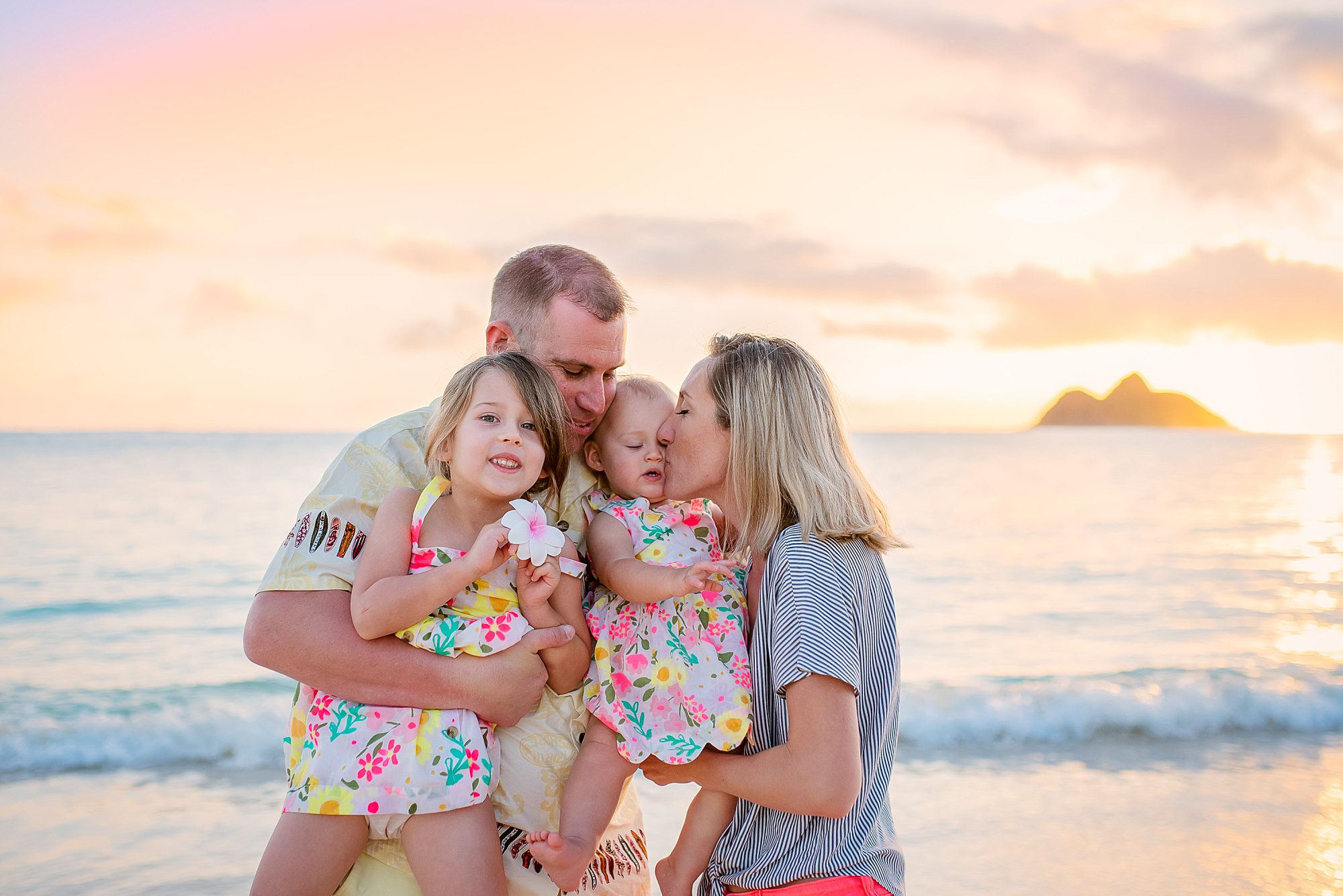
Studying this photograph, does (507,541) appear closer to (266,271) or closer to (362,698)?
(362,698)

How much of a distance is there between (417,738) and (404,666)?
0.18 m

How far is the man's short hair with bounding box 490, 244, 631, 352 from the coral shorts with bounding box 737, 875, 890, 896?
5.64 feet

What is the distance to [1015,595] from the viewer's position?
1474cm

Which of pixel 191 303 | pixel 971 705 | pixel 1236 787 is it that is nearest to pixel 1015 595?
pixel 971 705

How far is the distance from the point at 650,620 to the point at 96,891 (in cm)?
451

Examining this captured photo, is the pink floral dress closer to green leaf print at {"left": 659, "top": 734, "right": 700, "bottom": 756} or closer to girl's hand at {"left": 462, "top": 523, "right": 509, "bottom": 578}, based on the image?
green leaf print at {"left": 659, "top": 734, "right": 700, "bottom": 756}

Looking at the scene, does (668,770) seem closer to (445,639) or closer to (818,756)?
(818,756)

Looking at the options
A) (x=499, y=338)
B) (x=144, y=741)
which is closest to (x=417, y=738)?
(x=499, y=338)

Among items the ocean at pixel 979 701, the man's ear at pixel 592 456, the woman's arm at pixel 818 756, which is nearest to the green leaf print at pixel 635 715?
the woman's arm at pixel 818 756

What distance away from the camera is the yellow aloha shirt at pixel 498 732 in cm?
252

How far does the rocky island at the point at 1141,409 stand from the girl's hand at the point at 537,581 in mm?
88271

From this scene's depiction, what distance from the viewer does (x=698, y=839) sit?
2.55 m

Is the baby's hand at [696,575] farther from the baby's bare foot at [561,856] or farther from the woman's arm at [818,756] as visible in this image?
the baby's bare foot at [561,856]

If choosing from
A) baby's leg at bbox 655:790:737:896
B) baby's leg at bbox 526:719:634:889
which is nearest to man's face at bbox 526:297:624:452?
baby's leg at bbox 526:719:634:889
